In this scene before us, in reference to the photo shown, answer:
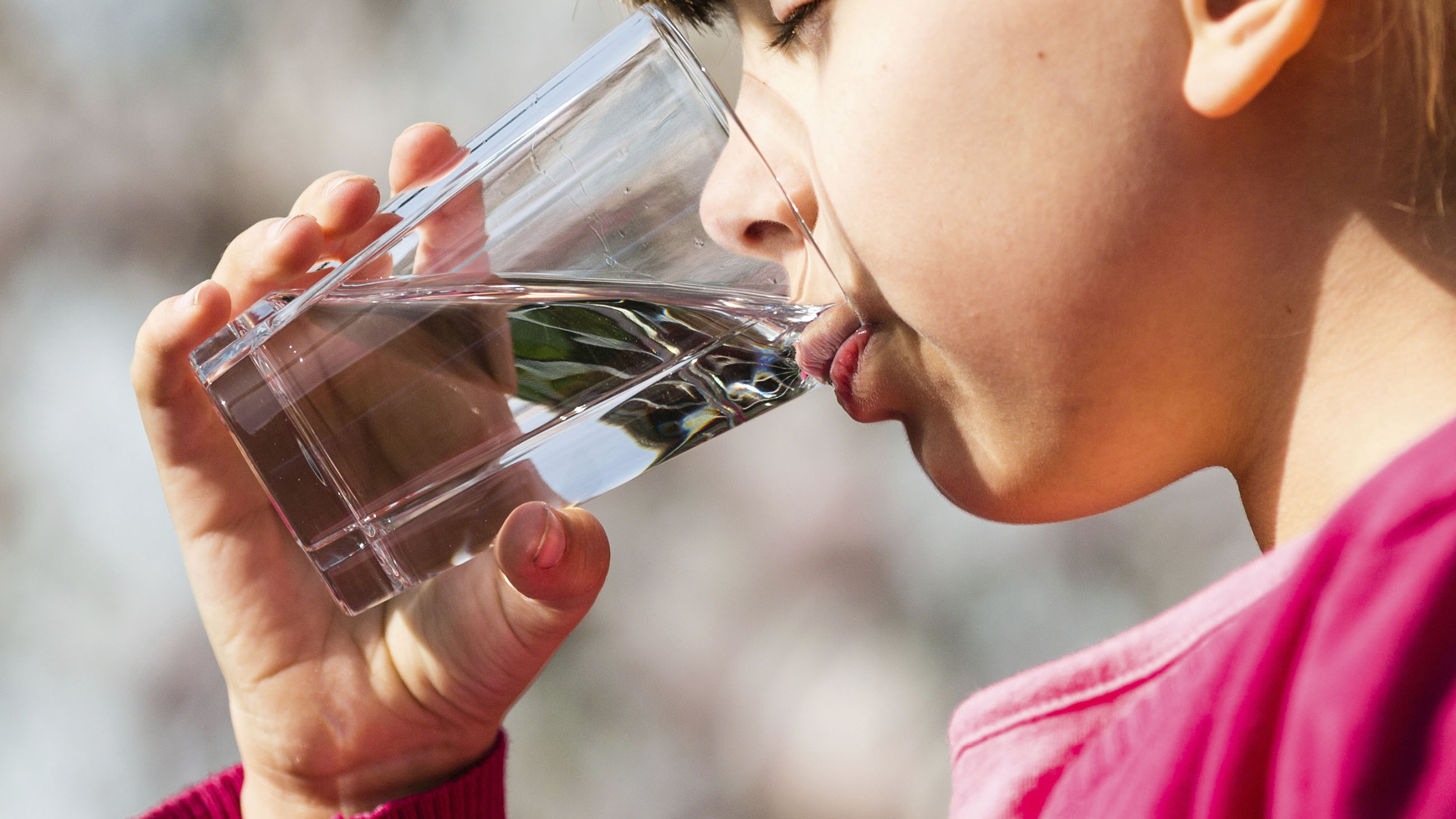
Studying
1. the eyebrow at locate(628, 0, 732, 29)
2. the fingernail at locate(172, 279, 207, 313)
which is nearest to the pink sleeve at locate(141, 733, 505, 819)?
the fingernail at locate(172, 279, 207, 313)

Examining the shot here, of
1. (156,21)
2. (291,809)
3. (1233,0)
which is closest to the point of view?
(1233,0)

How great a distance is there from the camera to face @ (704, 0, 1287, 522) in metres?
0.36

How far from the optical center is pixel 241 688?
0.57m

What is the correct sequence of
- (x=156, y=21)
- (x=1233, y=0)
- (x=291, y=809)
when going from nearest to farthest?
1. (x=1233, y=0)
2. (x=291, y=809)
3. (x=156, y=21)

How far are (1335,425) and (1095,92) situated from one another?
0.13m

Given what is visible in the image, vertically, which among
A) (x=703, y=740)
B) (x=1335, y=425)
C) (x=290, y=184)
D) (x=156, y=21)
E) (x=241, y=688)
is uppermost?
(x=156, y=21)

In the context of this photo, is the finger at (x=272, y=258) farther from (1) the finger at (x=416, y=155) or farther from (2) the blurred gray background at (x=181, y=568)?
(2) the blurred gray background at (x=181, y=568)

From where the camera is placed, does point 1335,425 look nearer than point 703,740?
Yes

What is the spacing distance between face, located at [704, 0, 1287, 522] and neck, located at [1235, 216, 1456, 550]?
26 mm

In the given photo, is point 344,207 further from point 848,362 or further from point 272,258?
point 848,362

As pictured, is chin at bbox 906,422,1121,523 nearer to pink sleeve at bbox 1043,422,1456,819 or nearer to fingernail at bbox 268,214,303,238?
pink sleeve at bbox 1043,422,1456,819

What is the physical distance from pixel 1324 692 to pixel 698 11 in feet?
1.11

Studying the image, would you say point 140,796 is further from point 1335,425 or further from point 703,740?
point 1335,425

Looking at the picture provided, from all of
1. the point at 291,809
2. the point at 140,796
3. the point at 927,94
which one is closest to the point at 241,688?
the point at 291,809
